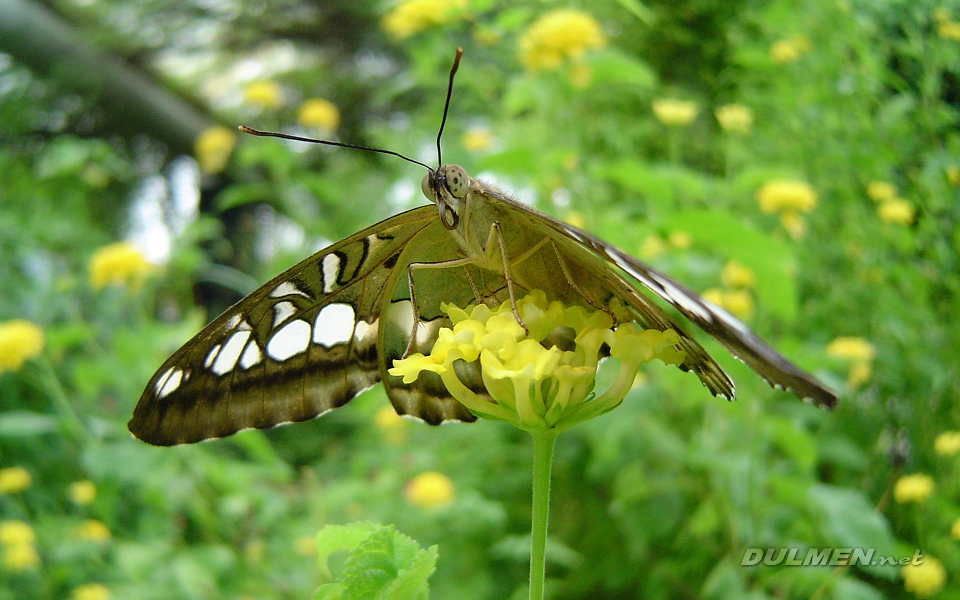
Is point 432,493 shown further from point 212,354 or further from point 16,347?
point 16,347

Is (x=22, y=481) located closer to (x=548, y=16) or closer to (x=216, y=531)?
(x=216, y=531)

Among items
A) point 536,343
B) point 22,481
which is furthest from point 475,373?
point 22,481

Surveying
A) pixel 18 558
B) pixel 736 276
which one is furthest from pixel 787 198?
pixel 18 558

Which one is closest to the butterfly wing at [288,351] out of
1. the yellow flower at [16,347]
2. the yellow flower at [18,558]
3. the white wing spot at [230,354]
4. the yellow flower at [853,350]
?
the white wing spot at [230,354]

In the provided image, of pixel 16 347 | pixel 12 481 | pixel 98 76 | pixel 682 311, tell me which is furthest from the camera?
pixel 98 76

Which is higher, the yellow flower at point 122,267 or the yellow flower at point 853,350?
the yellow flower at point 853,350

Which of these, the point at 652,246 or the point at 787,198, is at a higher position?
the point at 787,198

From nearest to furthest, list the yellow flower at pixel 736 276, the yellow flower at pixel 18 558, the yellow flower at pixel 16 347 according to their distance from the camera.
A: 1. the yellow flower at pixel 736 276
2. the yellow flower at pixel 16 347
3. the yellow flower at pixel 18 558

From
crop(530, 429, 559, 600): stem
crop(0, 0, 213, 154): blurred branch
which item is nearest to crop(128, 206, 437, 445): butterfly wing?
crop(530, 429, 559, 600): stem

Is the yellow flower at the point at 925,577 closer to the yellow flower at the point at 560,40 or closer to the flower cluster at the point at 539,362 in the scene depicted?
the flower cluster at the point at 539,362
